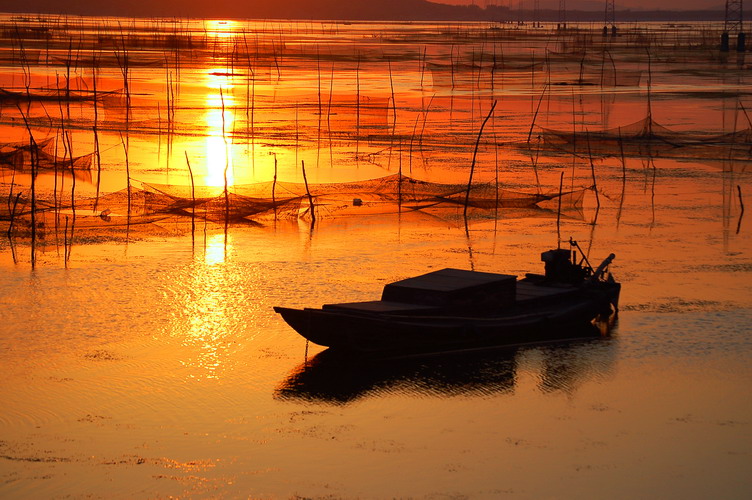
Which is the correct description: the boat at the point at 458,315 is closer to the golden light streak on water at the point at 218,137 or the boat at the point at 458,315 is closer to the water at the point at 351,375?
the water at the point at 351,375

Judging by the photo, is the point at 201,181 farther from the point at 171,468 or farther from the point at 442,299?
the point at 171,468

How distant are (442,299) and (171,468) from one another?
293 cm

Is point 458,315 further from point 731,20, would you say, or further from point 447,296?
point 731,20

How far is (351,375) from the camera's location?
7.99 meters

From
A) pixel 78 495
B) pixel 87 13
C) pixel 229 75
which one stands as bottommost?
pixel 78 495

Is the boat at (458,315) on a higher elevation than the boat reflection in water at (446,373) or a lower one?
higher

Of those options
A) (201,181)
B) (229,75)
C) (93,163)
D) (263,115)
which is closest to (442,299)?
(201,181)

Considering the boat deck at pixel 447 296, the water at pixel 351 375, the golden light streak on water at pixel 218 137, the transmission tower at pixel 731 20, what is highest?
→ the transmission tower at pixel 731 20

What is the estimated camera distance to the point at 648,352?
8.62 m

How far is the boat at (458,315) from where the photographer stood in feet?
26.4

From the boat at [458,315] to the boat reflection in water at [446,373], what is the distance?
0.12 metres

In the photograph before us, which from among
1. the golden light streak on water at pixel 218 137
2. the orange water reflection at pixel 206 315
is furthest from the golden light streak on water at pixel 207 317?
the golden light streak on water at pixel 218 137

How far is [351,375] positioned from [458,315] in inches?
42.1

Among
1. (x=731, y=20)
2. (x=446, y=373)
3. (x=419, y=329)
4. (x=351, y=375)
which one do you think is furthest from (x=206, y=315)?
(x=731, y=20)
